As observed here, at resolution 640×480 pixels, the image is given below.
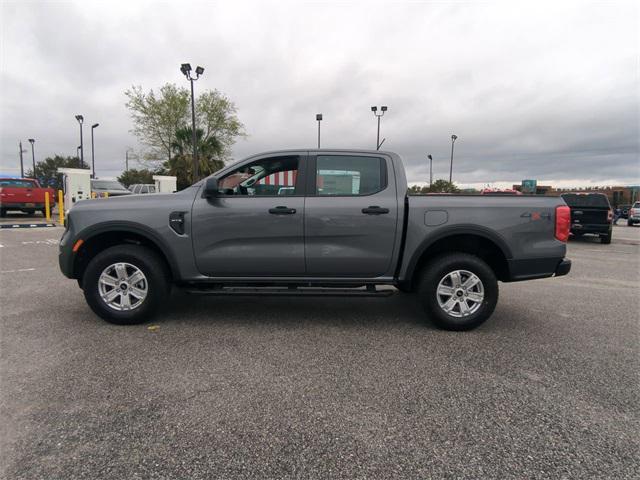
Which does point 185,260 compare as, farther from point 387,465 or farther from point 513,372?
point 513,372

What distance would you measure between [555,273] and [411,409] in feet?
8.23

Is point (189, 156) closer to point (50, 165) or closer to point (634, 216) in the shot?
point (634, 216)

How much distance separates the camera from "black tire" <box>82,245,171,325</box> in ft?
12.9

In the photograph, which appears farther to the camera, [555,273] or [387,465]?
[555,273]

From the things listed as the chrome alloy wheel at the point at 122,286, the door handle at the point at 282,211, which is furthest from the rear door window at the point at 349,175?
the chrome alloy wheel at the point at 122,286

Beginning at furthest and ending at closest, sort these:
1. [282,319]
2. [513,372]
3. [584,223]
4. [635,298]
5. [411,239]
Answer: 1. [584,223]
2. [635,298]
3. [282,319]
4. [411,239]
5. [513,372]

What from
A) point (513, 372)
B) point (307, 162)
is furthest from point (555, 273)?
point (307, 162)

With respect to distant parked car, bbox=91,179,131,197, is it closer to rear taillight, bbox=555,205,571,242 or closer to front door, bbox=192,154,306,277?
front door, bbox=192,154,306,277

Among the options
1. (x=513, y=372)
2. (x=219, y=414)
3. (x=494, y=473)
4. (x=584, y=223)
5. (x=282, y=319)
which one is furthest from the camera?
(x=584, y=223)

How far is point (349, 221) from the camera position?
12.8 ft

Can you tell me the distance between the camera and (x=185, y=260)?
3982 mm

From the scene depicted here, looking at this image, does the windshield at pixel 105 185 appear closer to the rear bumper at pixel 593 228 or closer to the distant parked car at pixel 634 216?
the rear bumper at pixel 593 228

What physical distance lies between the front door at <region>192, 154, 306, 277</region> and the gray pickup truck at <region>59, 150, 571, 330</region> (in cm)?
1

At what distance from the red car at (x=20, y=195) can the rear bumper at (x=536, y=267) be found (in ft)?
60.9
